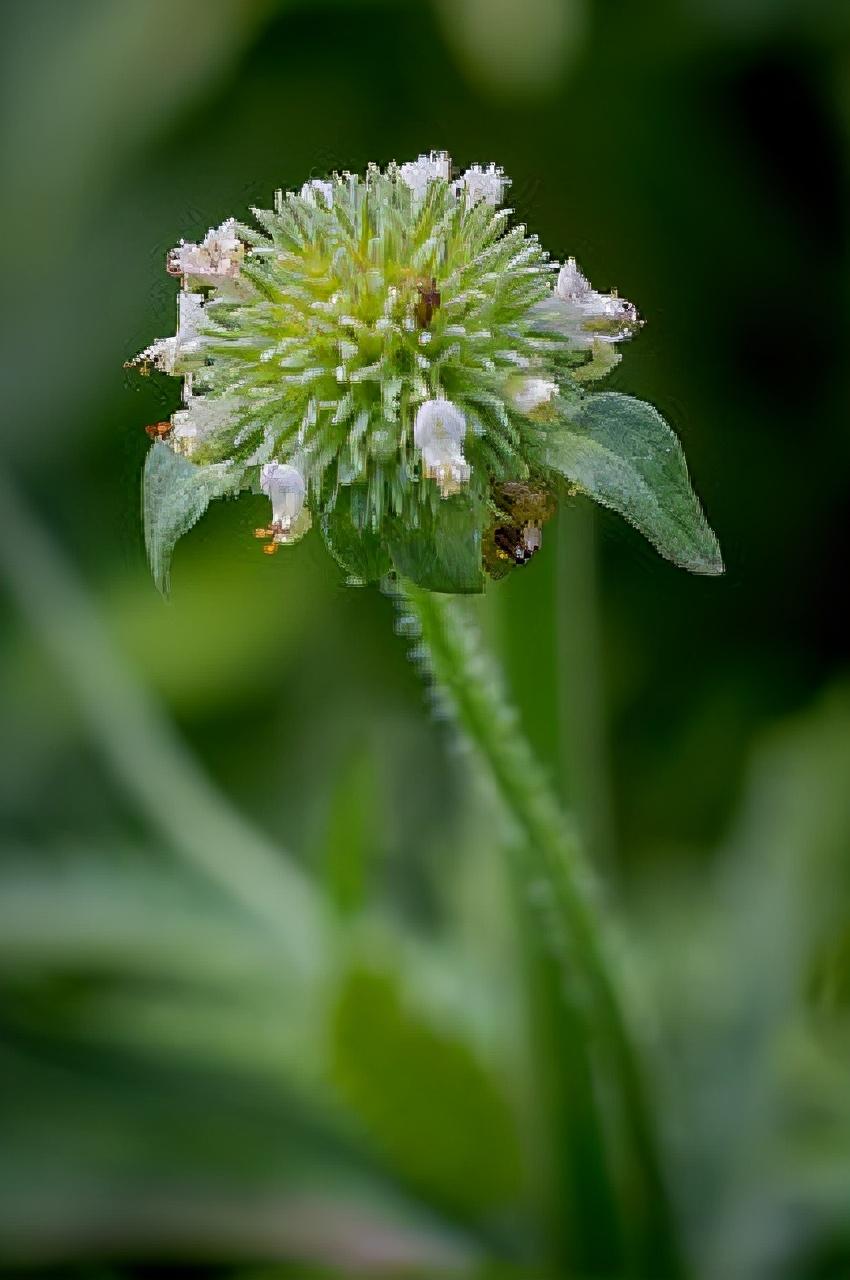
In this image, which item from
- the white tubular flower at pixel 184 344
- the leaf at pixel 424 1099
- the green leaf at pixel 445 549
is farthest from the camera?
the leaf at pixel 424 1099

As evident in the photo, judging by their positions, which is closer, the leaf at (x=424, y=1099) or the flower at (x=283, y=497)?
the flower at (x=283, y=497)

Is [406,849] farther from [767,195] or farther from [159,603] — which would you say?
[767,195]

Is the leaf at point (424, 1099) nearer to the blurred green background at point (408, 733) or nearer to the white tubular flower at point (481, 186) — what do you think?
the blurred green background at point (408, 733)

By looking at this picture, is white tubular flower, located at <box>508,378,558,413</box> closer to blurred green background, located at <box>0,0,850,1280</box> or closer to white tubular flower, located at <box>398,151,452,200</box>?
white tubular flower, located at <box>398,151,452,200</box>

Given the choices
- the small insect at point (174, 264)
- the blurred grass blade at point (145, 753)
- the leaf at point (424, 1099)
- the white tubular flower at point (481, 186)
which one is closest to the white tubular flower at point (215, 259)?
the small insect at point (174, 264)

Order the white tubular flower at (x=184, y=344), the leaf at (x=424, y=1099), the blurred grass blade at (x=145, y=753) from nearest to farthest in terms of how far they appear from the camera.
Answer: the white tubular flower at (x=184, y=344), the leaf at (x=424, y=1099), the blurred grass blade at (x=145, y=753)

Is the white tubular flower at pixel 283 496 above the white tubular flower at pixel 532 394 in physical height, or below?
above

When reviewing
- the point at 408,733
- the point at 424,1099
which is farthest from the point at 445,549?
the point at 408,733
